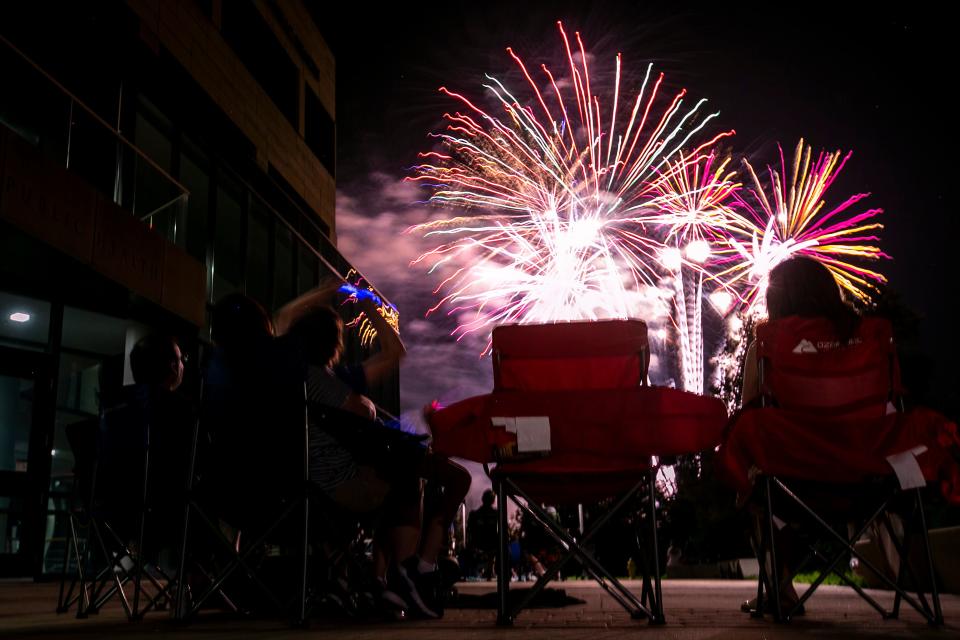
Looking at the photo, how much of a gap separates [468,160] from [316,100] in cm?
936

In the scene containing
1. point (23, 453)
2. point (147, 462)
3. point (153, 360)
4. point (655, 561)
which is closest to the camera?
point (655, 561)

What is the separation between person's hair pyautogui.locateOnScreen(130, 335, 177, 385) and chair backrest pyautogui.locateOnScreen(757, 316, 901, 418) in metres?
2.85

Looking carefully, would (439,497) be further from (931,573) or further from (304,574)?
(931,573)

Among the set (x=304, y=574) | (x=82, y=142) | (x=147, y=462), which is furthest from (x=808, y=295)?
(x=82, y=142)

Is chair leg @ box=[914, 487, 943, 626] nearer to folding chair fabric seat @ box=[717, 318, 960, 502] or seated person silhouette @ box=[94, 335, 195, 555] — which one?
folding chair fabric seat @ box=[717, 318, 960, 502]

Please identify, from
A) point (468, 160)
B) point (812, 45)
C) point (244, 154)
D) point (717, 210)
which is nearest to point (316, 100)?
point (244, 154)

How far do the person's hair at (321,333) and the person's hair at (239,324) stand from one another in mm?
324

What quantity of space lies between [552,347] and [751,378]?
2.58 ft

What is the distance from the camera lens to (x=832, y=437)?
2801 millimetres

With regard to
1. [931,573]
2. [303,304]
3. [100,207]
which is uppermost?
[100,207]

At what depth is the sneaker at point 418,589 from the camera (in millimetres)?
3238

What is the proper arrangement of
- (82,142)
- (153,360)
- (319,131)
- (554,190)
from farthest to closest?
(319,131) → (554,190) → (82,142) → (153,360)

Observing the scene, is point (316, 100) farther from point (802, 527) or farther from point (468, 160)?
point (802, 527)

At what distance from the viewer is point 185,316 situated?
32.1 ft
